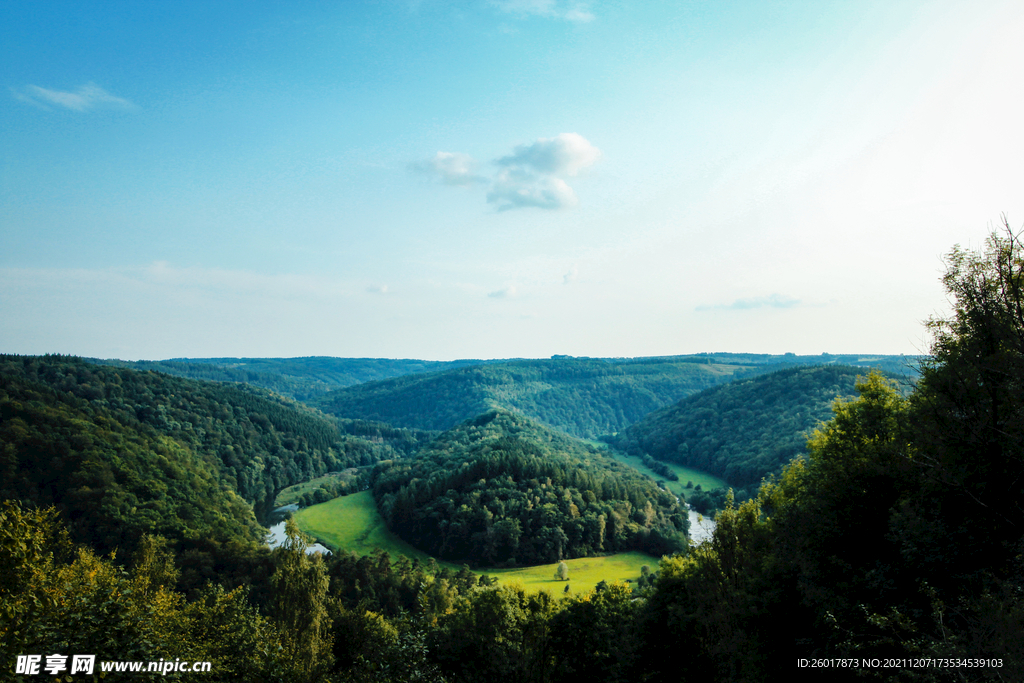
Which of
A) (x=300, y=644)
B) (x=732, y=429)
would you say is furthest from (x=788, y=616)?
(x=732, y=429)

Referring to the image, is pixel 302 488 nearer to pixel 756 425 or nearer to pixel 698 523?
pixel 698 523

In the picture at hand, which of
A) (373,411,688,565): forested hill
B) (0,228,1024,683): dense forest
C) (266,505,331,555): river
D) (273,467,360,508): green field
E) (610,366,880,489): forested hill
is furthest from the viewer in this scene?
(273,467,360,508): green field

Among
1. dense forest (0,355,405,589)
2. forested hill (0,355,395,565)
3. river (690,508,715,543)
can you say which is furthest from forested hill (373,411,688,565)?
dense forest (0,355,405,589)

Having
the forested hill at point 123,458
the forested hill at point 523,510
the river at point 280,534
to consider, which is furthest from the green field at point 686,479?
the forested hill at point 123,458

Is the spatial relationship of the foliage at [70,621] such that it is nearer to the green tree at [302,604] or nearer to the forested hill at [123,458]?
the green tree at [302,604]

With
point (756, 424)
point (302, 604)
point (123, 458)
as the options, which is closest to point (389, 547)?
point (123, 458)

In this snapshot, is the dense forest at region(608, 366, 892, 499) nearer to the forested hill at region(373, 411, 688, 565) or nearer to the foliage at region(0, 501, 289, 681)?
the forested hill at region(373, 411, 688, 565)
